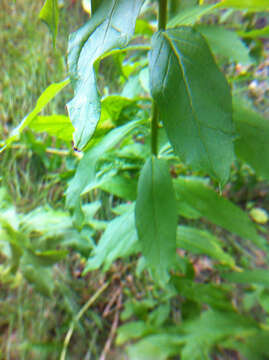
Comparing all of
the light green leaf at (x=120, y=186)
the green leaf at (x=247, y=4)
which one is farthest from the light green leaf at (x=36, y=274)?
the green leaf at (x=247, y=4)

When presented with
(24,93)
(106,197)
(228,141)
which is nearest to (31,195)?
(106,197)

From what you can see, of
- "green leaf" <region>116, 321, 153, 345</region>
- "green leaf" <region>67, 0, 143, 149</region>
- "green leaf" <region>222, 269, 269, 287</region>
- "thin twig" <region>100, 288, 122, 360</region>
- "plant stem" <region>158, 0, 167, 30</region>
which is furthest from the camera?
"thin twig" <region>100, 288, 122, 360</region>

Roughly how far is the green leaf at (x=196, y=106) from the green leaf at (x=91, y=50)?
68mm

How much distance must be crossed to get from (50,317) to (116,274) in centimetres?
28

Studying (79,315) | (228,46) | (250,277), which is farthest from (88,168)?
(79,315)

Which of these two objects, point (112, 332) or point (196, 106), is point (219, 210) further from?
point (112, 332)

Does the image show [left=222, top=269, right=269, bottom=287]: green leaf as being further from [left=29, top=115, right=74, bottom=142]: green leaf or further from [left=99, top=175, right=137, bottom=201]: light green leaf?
[left=29, top=115, right=74, bottom=142]: green leaf

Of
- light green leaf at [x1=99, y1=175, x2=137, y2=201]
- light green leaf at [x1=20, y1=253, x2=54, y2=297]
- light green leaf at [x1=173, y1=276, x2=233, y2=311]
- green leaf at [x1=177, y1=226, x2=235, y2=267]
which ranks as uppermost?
light green leaf at [x1=99, y1=175, x2=137, y2=201]

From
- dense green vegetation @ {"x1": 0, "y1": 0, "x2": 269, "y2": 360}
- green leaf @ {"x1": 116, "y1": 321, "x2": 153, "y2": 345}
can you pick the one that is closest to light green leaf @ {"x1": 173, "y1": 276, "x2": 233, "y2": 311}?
dense green vegetation @ {"x1": 0, "y1": 0, "x2": 269, "y2": 360}

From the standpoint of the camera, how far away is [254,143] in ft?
1.67

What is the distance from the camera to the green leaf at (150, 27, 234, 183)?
1.18ft

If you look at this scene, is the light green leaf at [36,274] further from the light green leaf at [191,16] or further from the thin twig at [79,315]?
the light green leaf at [191,16]

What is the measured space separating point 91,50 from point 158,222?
0.28 m

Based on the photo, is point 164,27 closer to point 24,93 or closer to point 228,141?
point 228,141
